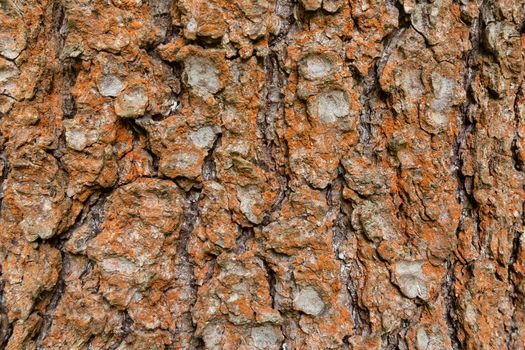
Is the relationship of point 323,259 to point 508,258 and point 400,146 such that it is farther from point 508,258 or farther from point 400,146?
point 508,258

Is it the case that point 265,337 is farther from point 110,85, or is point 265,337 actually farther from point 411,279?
point 110,85

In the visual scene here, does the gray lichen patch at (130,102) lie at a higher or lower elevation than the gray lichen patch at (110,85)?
lower

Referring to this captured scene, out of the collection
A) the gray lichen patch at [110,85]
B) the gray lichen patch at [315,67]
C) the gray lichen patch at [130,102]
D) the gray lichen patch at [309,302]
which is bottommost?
the gray lichen patch at [309,302]

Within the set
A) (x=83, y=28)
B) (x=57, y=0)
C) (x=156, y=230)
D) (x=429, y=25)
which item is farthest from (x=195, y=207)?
(x=429, y=25)

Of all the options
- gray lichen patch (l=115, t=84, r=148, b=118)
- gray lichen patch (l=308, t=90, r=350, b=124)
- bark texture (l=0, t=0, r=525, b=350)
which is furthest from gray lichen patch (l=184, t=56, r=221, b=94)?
gray lichen patch (l=308, t=90, r=350, b=124)

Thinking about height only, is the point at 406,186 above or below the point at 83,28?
below

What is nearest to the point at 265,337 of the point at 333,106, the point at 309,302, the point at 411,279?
the point at 309,302

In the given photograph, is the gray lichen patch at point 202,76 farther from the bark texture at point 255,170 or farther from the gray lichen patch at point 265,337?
the gray lichen patch at point 265,337

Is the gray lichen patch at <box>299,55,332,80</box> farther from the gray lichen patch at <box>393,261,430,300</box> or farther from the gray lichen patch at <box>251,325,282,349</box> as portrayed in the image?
the gray lichen patch at <box>251,325,282,349</box>

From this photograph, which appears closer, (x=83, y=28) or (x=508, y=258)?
(x=83, y=28)

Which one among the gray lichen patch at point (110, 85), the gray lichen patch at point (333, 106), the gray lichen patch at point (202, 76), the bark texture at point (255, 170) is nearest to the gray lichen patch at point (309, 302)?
the bark texture at point (255, 170)
